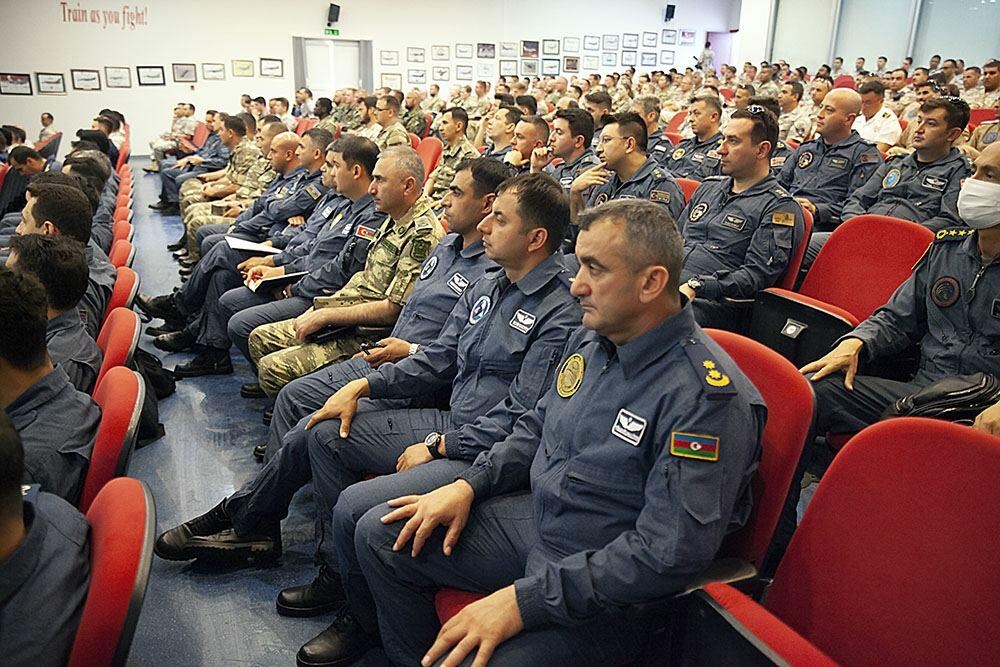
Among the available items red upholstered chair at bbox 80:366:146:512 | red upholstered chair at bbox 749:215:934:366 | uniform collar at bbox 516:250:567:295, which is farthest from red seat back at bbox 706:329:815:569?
red upholstered chair at bbox 80:366:146:512

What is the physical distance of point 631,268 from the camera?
1.47 m

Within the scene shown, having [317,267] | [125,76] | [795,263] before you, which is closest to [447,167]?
[317,267]

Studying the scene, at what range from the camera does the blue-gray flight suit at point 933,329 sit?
2223mm

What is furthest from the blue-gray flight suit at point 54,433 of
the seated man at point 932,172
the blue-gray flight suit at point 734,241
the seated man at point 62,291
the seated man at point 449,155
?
the seated man at point 449,155

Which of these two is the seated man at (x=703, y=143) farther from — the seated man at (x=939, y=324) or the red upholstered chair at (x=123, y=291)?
the red upholstered chair at (x=123, y=291)

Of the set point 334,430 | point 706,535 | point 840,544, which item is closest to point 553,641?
point 706,535

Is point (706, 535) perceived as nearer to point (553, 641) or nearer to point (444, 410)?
point (553, 641)

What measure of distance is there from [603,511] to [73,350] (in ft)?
5.80

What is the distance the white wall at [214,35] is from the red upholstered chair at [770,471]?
597 inches

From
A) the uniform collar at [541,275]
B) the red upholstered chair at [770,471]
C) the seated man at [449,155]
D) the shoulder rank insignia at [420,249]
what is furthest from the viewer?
the seated man at [449,155]

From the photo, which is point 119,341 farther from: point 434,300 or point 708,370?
point 708,370

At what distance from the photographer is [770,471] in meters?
1.46

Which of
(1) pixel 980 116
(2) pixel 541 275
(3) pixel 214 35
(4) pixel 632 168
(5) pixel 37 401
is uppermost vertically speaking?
(3) pixel 214 35

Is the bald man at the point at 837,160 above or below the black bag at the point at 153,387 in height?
above
